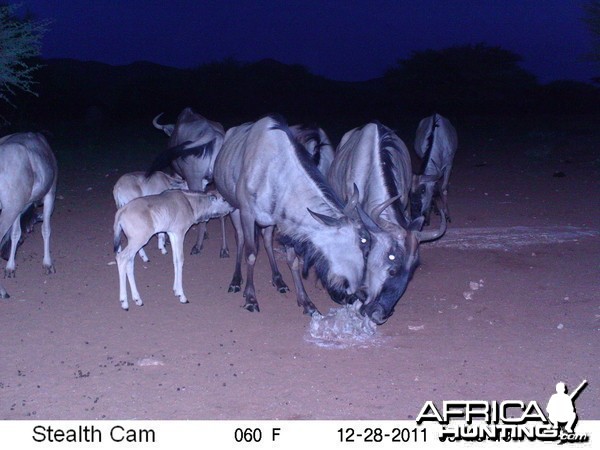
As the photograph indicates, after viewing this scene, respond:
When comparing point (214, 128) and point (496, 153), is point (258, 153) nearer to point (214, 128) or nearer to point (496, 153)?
point (214, 128)

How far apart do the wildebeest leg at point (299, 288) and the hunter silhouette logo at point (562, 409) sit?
3077 millimetres

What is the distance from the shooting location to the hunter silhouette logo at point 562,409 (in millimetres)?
4730

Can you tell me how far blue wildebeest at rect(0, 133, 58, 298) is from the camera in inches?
320

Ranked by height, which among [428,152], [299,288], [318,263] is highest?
[318,263]

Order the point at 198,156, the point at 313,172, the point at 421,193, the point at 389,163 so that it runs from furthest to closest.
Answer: the point at 421,193
the point at 198,156
the point at 389,163
the point at 313,172

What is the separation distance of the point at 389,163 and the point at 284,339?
2.45m

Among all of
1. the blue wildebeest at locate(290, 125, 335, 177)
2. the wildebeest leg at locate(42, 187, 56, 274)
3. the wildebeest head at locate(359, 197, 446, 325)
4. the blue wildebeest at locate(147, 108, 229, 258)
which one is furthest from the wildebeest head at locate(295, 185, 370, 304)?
the wildebeest leg at locate(42, 187, 56, 274)

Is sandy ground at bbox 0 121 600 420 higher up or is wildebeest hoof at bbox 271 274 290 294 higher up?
sandy ground at bbox 0 121 600 420

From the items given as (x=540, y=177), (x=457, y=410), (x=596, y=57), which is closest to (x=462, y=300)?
(x=457, y=410)

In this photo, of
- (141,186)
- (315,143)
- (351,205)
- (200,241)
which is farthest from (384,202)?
(200,241)

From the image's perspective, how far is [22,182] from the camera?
8.24m

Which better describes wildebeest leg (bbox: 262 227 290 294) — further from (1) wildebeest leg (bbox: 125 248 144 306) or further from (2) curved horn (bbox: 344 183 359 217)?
(2) curved horn (bbox: 344 183 359 217)

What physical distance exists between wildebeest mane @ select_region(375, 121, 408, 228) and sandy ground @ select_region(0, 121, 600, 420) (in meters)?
1.20

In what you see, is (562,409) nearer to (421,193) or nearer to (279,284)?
A: (279,284)
